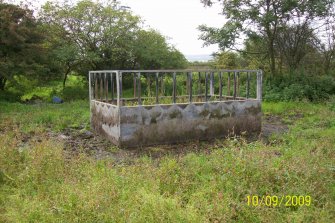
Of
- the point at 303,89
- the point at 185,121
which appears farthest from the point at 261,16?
the point at 185,121

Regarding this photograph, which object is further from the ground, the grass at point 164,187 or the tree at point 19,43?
Result: the tree at point 19,43

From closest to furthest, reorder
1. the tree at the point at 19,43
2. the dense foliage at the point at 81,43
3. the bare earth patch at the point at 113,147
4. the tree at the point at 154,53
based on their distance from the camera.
→ the bare earth patch at the point at 113,147
the tree at the point at 19,43
the dense foliage at the point at 81,43
the tree at the point at 154,53

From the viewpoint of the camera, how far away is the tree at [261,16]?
13.6m

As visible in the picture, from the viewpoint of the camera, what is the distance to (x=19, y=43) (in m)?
12.8

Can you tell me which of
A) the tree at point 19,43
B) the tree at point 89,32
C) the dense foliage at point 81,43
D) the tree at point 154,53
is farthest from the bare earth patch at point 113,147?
the tree at point 154,53

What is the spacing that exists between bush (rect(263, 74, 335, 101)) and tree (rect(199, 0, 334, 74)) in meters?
1.99

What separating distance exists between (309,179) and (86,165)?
3239 mm

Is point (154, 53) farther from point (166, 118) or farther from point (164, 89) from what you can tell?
point (166, 118)

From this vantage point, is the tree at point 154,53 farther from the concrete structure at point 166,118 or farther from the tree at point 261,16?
the concrete structure at point 166,118

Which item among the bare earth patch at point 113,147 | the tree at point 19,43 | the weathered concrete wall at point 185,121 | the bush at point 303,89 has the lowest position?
the bare earth patch at point 113,147

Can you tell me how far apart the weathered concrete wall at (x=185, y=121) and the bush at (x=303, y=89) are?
530cm
